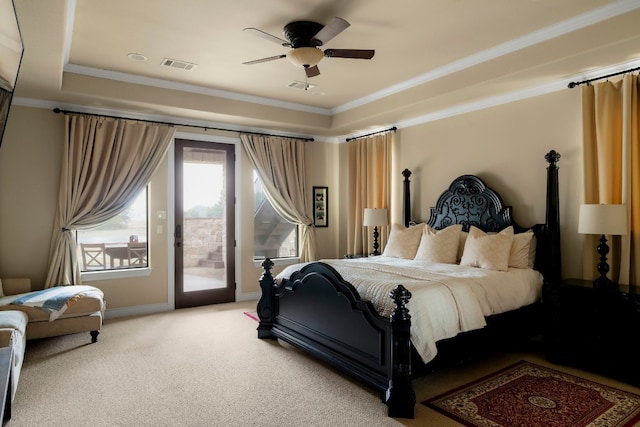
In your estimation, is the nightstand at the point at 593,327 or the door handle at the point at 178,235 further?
the door handle at the point at 178,235

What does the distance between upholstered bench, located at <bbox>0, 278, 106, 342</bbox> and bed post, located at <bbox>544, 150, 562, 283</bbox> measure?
448cm

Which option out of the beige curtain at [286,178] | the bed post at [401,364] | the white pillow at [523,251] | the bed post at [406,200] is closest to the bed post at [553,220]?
the white pillow at [523,251]

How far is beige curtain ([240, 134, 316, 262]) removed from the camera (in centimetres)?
598

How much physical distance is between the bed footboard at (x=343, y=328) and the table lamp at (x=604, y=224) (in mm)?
1760

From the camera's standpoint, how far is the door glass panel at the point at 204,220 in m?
5.54

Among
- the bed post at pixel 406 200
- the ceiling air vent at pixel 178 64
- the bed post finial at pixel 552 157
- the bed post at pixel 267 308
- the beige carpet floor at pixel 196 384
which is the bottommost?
the beige carpet floor at pixel 196 384

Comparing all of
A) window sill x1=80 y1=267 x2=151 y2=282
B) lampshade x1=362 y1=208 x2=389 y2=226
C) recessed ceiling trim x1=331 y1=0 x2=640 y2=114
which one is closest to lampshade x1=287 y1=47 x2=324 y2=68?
recessed ceiling trim x1=331 y1=0 x2=640 y2=114

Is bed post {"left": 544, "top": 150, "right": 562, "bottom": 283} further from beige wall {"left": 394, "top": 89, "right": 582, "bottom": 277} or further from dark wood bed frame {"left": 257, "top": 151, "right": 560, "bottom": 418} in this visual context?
beige wall {"left": 394, "top": 89, "right": 582, "bottom": 277}

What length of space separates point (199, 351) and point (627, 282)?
12.7 feet

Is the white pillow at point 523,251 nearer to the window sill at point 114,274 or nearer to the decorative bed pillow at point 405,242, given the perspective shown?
the decorative bed pillow at point 405,242

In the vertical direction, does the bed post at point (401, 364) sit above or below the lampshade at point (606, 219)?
below

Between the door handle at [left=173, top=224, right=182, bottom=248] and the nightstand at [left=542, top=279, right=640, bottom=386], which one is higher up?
the door handle at [left=173, top=224, right=182, bottom=248]

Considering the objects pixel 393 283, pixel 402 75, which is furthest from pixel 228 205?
pixel 393 283

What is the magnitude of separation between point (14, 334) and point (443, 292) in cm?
316
